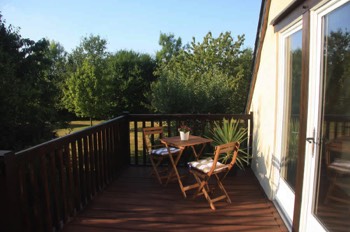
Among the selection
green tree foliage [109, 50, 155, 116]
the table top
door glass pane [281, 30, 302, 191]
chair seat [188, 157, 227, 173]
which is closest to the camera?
door glass pane [281, 30, 302, 191]

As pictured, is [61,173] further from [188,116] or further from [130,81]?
[130,81]

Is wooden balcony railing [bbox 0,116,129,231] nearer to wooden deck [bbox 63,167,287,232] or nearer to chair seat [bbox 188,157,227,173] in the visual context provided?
wooden deck [bbox 63,167,287,232]

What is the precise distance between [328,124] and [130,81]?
42.9 ft

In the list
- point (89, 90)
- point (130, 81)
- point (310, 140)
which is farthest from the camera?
point (130, 81)

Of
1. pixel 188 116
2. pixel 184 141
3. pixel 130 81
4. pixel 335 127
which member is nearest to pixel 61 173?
pixel 184 141

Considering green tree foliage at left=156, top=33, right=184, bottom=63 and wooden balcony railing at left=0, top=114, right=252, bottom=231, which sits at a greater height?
green tree foliage at left=156, top=33, right=184, bottom=63

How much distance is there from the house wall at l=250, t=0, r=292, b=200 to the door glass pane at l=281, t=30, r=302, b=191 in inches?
9.6

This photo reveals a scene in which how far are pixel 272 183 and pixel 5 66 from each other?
4.39 m

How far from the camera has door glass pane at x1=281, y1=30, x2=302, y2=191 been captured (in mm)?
2555

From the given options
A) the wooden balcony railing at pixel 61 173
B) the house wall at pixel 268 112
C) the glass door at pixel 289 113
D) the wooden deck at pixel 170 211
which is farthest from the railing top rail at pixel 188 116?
the glass door at pixel 289 113

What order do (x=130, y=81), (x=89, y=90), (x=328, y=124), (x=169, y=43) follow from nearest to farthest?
(x=328, y=124) < (x=89, y=90) < (x=130, y=81) < (x=169, y=43)

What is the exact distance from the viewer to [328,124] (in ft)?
6.14

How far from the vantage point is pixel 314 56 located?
6.70 ft

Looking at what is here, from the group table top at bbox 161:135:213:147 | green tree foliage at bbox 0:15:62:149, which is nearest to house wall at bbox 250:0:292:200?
table top at bbox 161:135:213:147
